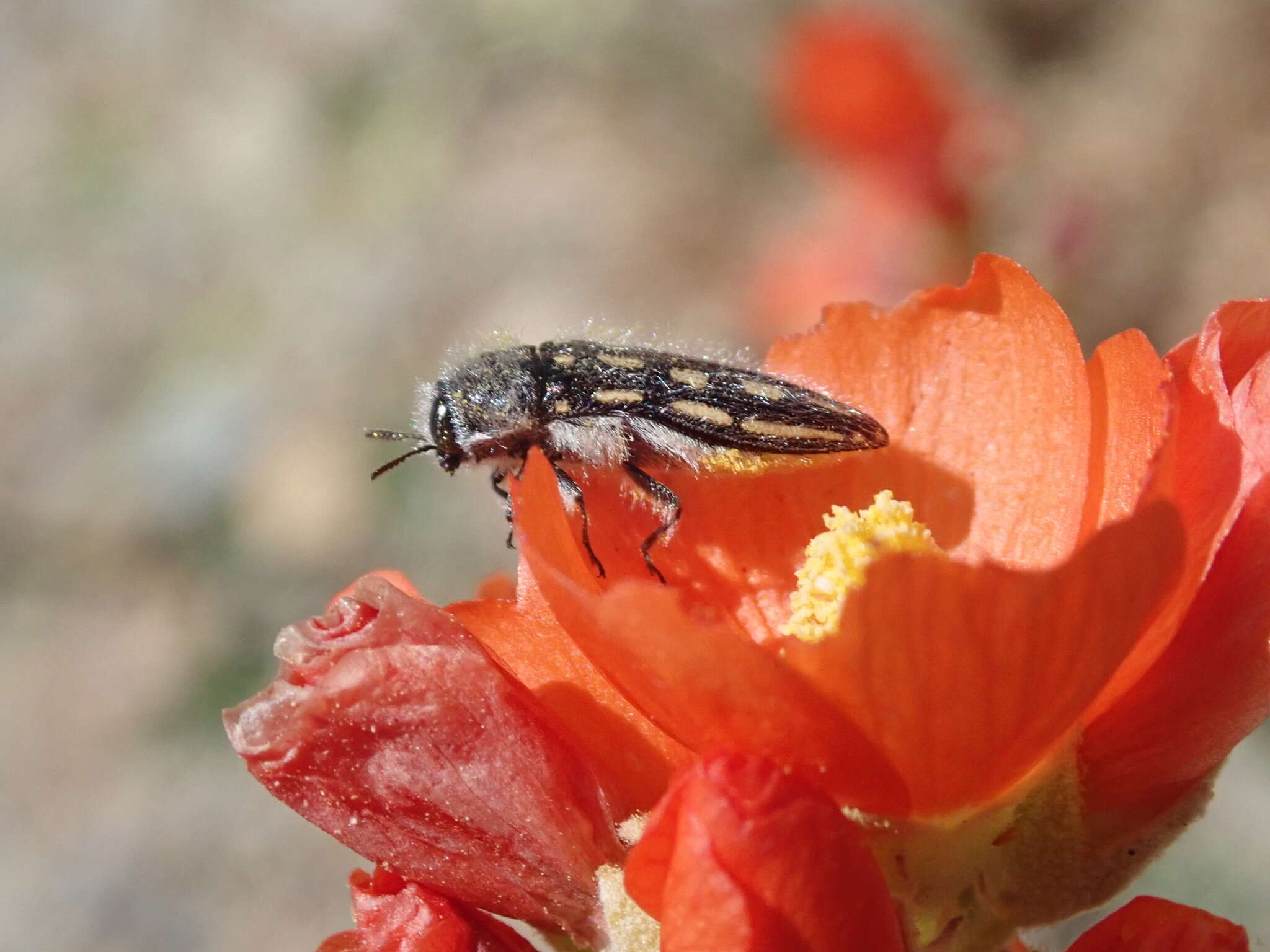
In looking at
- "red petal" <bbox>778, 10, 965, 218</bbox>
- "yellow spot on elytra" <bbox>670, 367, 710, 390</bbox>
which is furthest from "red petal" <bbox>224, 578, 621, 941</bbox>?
"red petal" <bbox>778, 10, 965, 218</bbox>

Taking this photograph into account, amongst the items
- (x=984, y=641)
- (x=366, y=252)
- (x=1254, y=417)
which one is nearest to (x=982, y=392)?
(x=1254, y=417)

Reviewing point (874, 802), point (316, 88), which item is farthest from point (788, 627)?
point (316, 88)

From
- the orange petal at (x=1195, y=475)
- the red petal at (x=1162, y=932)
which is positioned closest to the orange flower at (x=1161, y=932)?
Result: the red petal at (x=1162, y=932)

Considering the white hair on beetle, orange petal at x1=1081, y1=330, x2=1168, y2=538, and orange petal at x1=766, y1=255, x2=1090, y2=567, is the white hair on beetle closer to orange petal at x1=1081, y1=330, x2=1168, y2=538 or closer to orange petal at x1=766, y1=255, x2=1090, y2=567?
orange petal at x1=766, y1=255, x2=1090, y2=567

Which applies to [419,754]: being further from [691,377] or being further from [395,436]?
[395,436]

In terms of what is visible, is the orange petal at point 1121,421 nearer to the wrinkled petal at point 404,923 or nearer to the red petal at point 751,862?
the red petal at point 751,862
